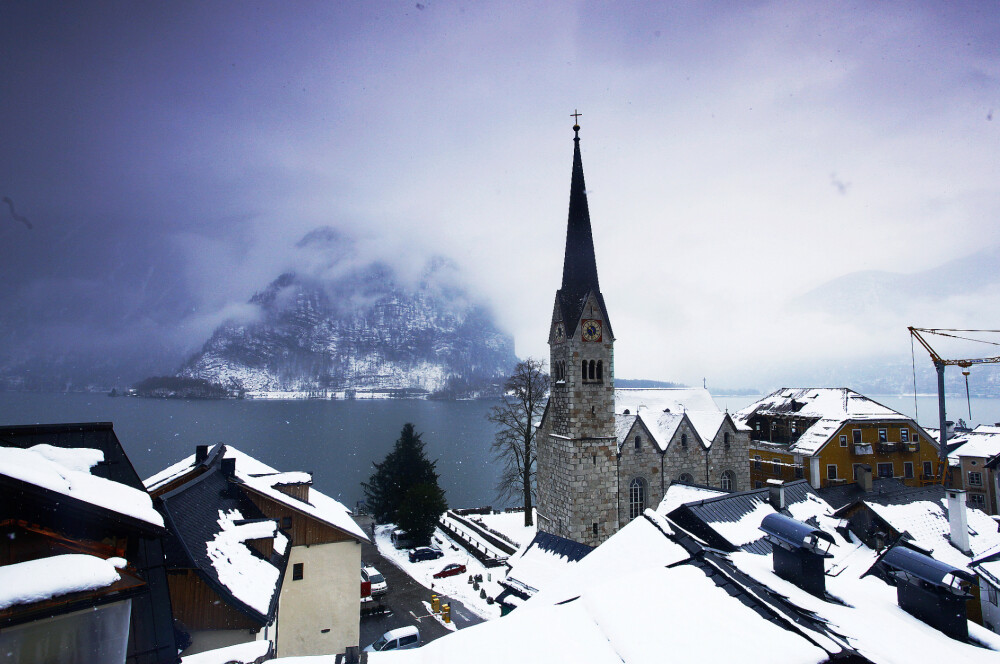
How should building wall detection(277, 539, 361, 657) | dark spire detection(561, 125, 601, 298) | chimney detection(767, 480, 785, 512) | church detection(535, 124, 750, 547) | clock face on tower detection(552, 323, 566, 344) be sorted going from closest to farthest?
1. building wall detection(277, 539, 361, 657)
2. chimney detection(767, 480, 785, 512)
3. church detection(535, 124, 750, 547)
4. clock face on tower detection(552, 323, 566, 344)
5. dark spire detection(561, 125, 601, 298)

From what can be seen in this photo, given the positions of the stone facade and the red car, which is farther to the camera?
the stone facade

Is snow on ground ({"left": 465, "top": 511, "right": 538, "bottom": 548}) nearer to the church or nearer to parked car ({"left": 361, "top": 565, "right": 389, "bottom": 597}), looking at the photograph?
the church

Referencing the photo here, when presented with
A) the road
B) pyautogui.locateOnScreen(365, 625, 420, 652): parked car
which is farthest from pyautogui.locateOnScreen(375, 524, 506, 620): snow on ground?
pyautogui.locateOnScreen(365, 625, 420, 652): parked car

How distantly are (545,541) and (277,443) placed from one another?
8517 centimetres

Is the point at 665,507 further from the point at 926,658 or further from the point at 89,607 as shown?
the point at 89,607

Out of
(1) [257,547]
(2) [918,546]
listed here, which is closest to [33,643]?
(1) [257,547]

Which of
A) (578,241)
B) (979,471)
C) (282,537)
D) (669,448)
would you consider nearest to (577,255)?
(578,241)

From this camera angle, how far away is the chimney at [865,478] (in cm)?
2066

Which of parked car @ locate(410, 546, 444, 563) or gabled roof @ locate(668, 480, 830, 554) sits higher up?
gabled roof @ locate(668, 480, 830, 554)

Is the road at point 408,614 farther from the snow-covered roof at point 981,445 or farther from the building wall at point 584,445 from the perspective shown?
the snow-covered roof at point 981,445

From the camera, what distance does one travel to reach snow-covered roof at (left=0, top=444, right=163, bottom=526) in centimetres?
369

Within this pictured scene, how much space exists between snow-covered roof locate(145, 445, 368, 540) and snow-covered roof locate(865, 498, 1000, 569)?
A: 57.8 ft

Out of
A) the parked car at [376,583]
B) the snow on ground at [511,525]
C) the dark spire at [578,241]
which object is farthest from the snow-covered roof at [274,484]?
the dark spire at [578,241]

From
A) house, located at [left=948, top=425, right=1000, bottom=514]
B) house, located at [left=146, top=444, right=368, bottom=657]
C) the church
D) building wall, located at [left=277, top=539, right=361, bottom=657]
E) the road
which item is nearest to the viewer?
house, located at [left=146, top=444, right=368, bottom=657]
